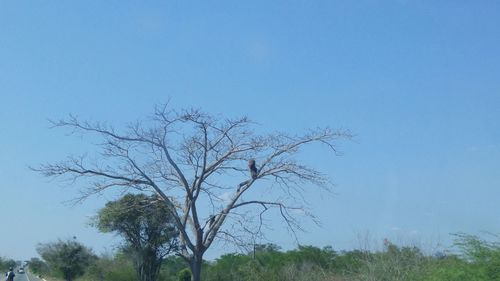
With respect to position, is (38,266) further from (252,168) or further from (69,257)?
(252,168)

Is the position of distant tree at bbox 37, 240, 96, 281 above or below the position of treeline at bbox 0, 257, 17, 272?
below

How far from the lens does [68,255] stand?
73562mm

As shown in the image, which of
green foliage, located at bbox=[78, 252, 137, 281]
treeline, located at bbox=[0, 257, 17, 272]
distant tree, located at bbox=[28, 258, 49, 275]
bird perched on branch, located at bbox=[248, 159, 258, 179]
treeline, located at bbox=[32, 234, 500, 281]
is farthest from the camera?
treeline, located at bbox=[0, 257, 17, 272]

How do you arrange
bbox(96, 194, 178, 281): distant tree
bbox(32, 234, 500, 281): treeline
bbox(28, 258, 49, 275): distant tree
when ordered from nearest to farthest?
bbox(32, 234, 500, 281): treeline, bbox(96, 194, 178, 281): distant tree, bbox(28, 258, 49, 275): distant tree

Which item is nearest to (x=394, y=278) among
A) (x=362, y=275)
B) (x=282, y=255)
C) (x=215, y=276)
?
(x=362, y=275)

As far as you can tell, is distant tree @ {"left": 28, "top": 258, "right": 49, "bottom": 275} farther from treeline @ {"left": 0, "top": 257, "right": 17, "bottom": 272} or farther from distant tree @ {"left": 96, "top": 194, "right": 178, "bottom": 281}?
distant tree @ {"left": 96, "top": 194, "right": 178, "bottom": 281}

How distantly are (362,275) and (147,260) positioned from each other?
1034 inches

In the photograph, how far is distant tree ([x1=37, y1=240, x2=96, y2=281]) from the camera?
7356 cm

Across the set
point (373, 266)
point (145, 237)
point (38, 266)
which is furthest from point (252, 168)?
point (38, 266)

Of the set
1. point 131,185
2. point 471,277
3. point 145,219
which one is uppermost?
point 145,219

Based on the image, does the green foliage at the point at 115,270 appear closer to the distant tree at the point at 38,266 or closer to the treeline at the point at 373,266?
the treeline at the point at 373,266

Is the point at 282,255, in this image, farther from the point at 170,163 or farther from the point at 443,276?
the point at 443,276

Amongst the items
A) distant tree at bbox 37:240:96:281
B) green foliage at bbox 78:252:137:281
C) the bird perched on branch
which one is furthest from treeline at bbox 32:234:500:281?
distant tree at bbox 37:240:96:281

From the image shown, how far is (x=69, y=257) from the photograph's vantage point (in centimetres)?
7369
